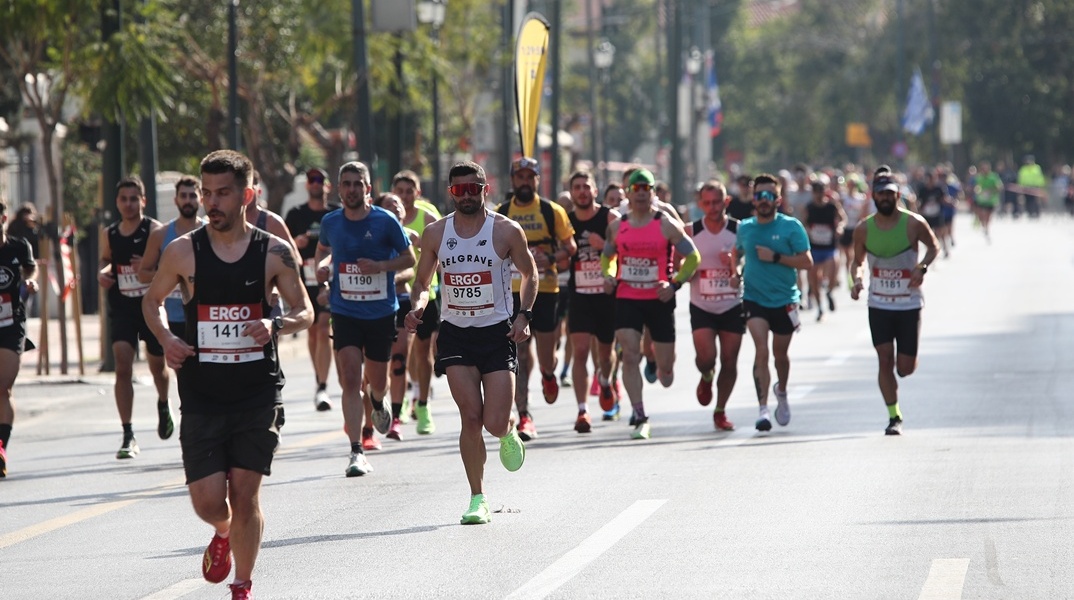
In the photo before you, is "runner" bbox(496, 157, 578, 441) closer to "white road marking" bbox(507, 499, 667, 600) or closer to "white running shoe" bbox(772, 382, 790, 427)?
"white running shoe" bbox(772, 382, 790, 427)

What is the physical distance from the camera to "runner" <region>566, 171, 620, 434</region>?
14812 mm

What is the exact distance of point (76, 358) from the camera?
22.5 m

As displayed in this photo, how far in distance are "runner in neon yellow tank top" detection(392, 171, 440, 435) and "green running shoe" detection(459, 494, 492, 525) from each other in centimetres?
434

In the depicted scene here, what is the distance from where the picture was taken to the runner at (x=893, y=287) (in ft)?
45.4

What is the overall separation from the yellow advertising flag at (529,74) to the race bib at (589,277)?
16.1 ft

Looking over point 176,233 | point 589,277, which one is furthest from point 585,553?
point 589,277

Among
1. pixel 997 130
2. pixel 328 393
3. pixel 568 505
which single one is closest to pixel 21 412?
pixel 328 393

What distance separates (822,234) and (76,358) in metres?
10.3

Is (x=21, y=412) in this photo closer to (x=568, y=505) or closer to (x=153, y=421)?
(x=153, y=421)

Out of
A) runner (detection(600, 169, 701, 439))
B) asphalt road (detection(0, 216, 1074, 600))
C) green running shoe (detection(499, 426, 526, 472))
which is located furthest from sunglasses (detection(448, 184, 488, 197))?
runner (detection(600, 169, 701, 439))

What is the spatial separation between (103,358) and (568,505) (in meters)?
11.1

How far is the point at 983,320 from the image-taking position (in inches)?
1006

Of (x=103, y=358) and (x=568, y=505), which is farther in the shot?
(x=103, y=358)

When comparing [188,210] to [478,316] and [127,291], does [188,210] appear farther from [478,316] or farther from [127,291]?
[478,316]
